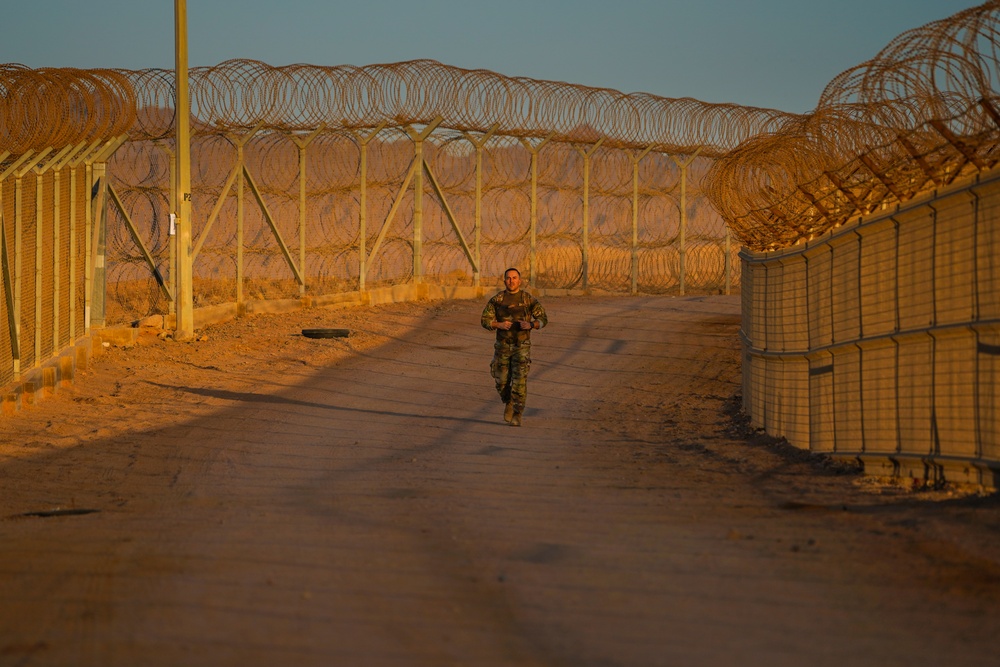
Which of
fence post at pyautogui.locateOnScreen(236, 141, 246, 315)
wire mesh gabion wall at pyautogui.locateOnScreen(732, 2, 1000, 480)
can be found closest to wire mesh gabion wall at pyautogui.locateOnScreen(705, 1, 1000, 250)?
wire mesh gabion wall at pyautogui.locateOnScreen(732, 2, 1000, 480)

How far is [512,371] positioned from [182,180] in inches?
289

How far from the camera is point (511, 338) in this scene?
36.5 ft

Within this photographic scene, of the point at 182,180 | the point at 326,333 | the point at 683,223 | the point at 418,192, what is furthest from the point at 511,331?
the point at 683,223

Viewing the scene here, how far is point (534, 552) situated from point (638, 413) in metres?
6.46

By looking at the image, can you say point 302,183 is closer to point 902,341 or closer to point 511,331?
point 511,331

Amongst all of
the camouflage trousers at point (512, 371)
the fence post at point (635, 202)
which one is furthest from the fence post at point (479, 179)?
the camouflage trousers at point (512, 371)

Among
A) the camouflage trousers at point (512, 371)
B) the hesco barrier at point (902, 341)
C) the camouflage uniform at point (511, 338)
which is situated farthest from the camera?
the camouflage uniform at point (511, 338)

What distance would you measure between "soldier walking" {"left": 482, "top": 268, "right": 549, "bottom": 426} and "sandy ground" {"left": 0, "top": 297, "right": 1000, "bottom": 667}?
1.03ft

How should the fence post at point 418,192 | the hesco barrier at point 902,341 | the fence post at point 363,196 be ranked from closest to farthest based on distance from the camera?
the hesco barrier at point 902,341 → the fence post at point 363,196 → the fence post at point 418,192

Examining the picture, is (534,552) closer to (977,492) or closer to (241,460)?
(977,492)

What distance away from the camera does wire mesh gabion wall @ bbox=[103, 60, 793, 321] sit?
2005cm

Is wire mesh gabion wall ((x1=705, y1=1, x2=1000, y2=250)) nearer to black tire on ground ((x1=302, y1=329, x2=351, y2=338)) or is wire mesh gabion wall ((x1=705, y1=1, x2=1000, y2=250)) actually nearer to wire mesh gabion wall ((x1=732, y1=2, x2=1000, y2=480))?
wire mesh gabion wall ((x1=732, y1=2, x2=1000, y2=480))

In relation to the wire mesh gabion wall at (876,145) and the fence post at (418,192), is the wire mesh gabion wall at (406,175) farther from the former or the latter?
the wire mesh gabion wall at (876,145)

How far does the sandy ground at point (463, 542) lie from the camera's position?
13.7 feet
